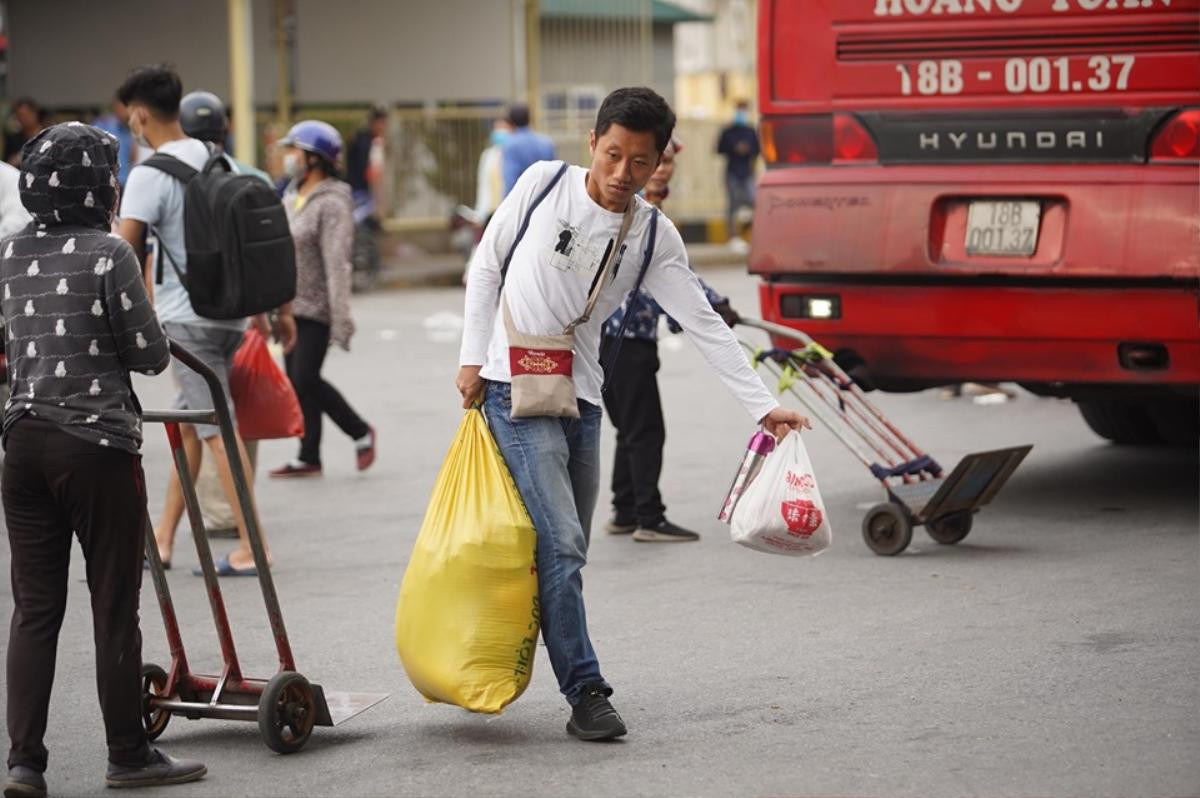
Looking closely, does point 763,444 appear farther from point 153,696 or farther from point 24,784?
point 24,784

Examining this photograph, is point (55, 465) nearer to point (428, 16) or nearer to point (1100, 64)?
point (1100, 64)

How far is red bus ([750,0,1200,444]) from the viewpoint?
317 inches

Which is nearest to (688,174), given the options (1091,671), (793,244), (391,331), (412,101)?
(412,101)

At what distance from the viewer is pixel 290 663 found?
5.27 meters

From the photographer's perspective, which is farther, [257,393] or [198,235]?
[257,393]

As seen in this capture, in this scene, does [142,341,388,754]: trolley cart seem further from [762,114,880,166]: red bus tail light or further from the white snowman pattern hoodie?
[762,114,880,166]: red bus tail light

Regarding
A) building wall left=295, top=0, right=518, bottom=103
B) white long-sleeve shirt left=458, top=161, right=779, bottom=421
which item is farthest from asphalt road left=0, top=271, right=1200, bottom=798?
building wall left=295, top=0, right=518, bottom=103

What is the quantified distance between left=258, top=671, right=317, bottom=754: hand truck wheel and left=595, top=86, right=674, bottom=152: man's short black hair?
163cm

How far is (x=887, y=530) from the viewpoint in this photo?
312 inches

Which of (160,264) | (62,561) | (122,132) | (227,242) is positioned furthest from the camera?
(122,132)

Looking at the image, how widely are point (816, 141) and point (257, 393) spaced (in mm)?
2685

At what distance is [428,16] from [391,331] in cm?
991

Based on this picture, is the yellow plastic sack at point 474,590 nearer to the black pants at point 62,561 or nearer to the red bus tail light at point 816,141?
the black pants at point 62,561

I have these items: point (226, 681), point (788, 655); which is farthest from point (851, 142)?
point (226, 681)
